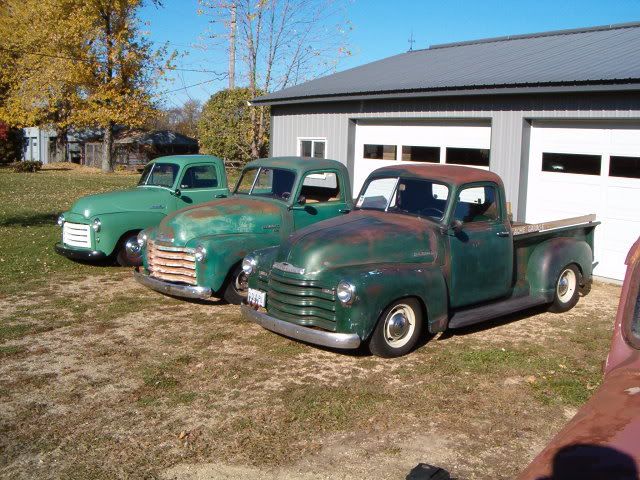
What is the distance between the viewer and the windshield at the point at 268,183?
9.19 meters

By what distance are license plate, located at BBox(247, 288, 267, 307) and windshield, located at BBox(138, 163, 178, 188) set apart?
425 centimetres

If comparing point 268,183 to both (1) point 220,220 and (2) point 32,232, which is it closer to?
(1) point 220,220

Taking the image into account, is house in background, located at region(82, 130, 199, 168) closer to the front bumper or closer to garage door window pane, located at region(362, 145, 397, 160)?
garage door window pane, located at region(362, 145, 397, 160)

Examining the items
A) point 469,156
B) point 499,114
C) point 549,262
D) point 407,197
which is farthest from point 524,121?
point 407,197

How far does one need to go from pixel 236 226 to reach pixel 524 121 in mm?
5554

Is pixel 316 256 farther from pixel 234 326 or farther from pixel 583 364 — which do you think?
pixel 583 364

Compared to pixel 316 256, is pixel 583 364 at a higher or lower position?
lower

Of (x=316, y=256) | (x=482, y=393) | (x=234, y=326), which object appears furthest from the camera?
(x=234, y=326)

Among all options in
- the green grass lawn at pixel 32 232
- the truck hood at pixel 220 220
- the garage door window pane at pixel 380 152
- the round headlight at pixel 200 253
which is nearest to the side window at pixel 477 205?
the truck hood at pixel 220 220

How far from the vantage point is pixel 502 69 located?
12492 millimetres

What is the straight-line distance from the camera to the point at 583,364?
6.76m

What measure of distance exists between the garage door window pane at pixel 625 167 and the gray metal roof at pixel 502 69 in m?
1.20

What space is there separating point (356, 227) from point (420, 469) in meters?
4.34

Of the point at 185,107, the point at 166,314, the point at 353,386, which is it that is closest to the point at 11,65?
the point at 185,107
